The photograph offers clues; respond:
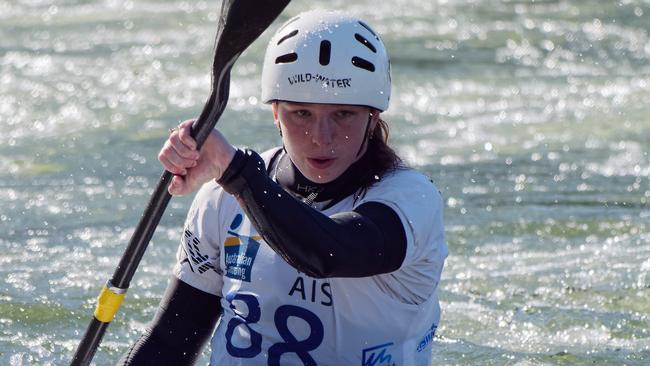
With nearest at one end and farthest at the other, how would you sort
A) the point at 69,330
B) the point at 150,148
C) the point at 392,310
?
the point at 392,310 → the point at 69,330 → the point at 150,148

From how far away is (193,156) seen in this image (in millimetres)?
3414

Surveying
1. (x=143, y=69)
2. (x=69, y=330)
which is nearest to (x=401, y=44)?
(x=143, y=69)

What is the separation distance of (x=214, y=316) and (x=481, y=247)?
145 inches

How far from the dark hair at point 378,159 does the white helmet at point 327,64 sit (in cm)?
9

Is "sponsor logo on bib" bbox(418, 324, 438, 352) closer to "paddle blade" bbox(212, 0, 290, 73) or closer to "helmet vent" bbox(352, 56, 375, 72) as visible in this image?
"helmet vent" bbox(352, 56, 375, 72)

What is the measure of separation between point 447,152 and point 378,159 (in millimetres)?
5959

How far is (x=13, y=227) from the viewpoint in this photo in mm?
8234

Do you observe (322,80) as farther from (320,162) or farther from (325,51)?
(320,162)

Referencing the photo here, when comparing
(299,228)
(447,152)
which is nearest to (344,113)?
(299,228)

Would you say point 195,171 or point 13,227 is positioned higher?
point 195,171

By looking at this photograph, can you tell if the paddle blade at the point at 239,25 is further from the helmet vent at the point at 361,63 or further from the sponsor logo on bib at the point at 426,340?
the sponsor logo on bib at the point at 426,340

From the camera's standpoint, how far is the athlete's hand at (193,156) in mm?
3414

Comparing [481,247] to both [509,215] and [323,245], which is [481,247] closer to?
[509,215]

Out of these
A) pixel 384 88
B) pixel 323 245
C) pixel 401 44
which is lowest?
pixel 323 245
